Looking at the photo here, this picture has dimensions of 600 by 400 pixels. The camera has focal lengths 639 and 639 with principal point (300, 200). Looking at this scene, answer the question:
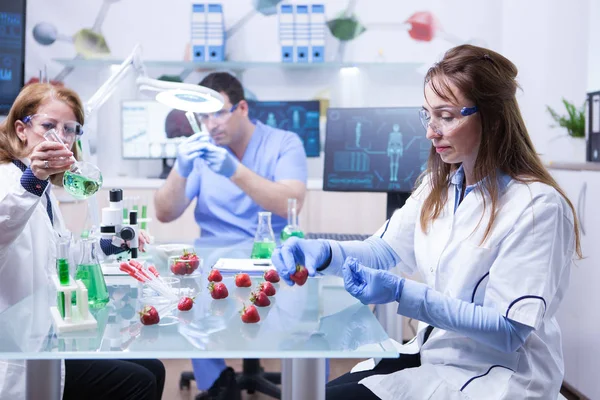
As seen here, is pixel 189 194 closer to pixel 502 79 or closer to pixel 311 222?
pixel 311 222

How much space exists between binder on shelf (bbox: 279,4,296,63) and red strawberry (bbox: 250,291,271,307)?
110 inches

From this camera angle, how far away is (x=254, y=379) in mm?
2883

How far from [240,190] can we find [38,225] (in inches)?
48.6

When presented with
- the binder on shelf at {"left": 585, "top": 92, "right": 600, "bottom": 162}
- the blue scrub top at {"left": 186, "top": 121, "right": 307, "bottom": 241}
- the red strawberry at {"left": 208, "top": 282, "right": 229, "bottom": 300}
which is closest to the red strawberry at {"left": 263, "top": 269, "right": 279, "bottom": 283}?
the red strawberry at {"left": 208, "top": 282, "right": 229, "bottom": 300}

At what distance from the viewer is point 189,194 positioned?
9.71 ft

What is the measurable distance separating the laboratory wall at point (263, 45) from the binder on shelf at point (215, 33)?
220 mm

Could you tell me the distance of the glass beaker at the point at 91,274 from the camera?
1.45 m

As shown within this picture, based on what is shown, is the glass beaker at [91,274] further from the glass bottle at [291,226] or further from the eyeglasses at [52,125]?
the glass bottle at [291,226]

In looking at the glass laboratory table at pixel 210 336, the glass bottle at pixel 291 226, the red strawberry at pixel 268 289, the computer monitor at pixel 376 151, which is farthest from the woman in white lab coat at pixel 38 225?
the computer monitor at pixel 376 151

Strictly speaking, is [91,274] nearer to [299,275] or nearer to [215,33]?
[299,275]

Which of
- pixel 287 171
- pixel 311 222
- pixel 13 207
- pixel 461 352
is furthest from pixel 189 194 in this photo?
pixel 461 352

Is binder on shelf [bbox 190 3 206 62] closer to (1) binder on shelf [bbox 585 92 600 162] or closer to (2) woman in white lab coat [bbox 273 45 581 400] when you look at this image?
(1) binder on shelf [bbox 585 92 600 162]

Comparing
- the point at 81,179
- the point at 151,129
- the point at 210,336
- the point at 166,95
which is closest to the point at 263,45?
the point at 151,129

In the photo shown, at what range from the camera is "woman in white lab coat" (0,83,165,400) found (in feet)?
5.10
